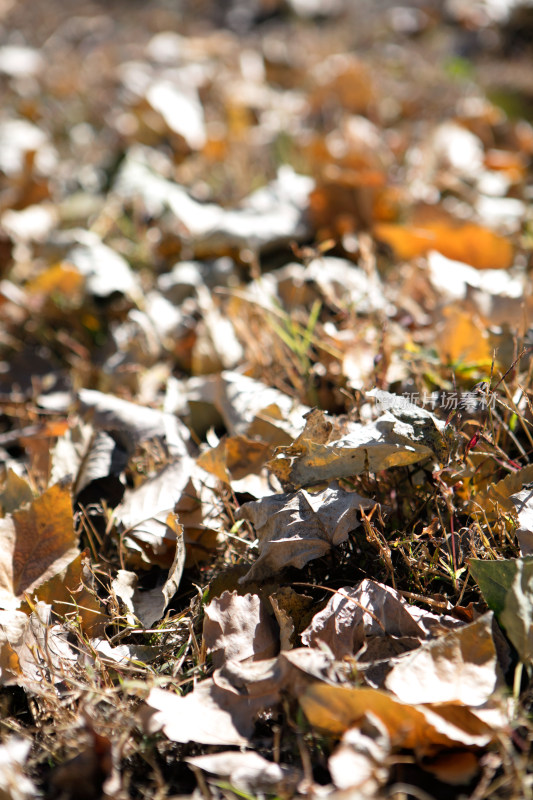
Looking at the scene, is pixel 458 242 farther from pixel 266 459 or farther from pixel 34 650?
pixel 34 650

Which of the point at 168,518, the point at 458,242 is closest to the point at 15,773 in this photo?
the point at 168,518

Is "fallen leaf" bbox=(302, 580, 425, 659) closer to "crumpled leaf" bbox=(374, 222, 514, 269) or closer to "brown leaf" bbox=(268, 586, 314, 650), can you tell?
"brown leaf" bbox=(268, 586, 314, 650)

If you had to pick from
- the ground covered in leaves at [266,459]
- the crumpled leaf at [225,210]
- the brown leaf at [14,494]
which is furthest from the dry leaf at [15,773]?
the crumpled leaf at [225,210]

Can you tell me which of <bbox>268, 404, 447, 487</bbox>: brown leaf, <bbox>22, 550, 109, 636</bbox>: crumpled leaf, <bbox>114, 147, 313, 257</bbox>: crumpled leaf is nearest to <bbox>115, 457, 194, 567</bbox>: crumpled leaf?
<bbox>22, 550, 109, 636</bbox>: crumpled leaf

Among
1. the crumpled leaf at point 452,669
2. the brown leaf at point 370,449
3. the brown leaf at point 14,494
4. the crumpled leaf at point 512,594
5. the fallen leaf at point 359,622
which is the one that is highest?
the brown leaf at point 370,449

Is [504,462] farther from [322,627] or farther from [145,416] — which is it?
[145,416]

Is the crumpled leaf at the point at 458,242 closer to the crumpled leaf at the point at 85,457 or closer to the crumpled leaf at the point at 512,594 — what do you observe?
the crumpled leaf at the point at 85,457

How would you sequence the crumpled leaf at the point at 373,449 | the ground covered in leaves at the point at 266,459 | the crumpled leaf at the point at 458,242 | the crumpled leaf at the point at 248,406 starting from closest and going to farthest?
the ground covered in leaves at the point at 266,459 → the crumpled leaf at the point at 373,449 → the crumpled leaf at the point at 248,406 → the crumpled leaf at the point at 458,242
